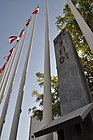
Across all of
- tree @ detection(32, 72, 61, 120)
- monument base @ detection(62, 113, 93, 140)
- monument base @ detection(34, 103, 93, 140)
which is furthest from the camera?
tree @ detection(32, 72, 61, 120)

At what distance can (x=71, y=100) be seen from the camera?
4969 millimetres

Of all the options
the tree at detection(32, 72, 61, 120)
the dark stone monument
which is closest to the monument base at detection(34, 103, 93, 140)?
the dark stone monument

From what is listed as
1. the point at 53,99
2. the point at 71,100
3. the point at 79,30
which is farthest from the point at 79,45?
the point at 71,100

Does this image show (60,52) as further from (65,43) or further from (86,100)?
(86,100)

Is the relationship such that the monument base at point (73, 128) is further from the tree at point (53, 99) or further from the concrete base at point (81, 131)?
the tree at point (53, 99)

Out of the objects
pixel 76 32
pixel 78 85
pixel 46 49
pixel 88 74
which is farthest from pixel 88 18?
pixel 78 85

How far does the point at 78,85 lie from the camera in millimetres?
5012

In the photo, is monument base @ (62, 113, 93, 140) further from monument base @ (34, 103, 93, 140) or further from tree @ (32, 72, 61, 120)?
tree @ (32, 72, 61, 120)

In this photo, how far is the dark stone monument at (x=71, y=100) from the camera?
3.74 meters

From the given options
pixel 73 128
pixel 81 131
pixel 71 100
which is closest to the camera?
pixel 81 131

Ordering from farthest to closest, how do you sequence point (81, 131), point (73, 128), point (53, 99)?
point (53, 99), point (73, 128), point (81, 131)

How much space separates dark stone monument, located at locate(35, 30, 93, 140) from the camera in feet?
12.3

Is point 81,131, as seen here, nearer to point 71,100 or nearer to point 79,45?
point 71,100

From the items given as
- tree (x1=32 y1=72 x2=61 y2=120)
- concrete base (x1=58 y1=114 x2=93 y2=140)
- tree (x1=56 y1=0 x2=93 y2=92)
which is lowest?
concrete base (x1=58 y1=114 x2=93 y2=140)
